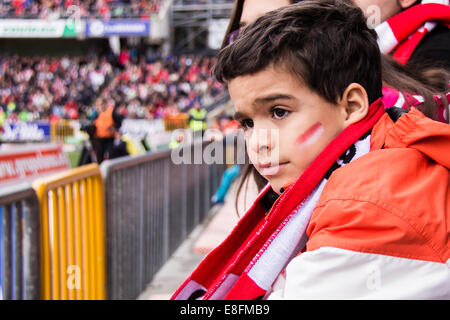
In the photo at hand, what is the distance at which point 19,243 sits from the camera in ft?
7.93

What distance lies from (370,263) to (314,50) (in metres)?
0.44

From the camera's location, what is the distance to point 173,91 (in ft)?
84.0

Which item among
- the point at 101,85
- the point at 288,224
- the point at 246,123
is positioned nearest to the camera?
the point at 288,224

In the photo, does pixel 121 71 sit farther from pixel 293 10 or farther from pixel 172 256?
pixel 293 10

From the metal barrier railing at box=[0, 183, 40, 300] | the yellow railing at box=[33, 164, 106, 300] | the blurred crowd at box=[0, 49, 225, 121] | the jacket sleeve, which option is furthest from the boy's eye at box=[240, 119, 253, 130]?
the blurred crowd at box=[0, 49, 225, 121]

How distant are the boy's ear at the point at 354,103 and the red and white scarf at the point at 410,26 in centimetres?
54

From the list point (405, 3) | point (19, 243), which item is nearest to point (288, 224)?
point (405, 3)

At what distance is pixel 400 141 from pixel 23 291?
6.60 feet

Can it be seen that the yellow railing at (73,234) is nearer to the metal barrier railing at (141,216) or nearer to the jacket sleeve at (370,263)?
the metal barrier railing at (141,216)

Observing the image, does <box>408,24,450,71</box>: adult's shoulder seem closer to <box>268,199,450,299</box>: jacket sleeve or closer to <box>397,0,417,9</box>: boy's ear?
<box>397,0,417,9</box>: boy's ear

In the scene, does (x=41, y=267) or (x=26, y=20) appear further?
(x=26, y=20)

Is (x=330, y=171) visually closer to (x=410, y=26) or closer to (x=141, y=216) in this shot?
(x=410, y=26)

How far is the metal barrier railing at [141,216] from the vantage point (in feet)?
12.2
